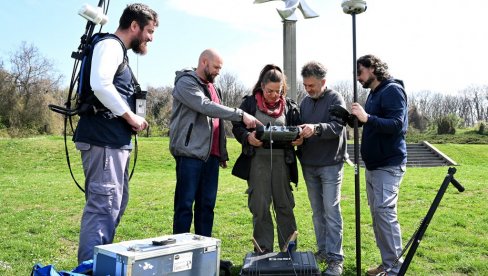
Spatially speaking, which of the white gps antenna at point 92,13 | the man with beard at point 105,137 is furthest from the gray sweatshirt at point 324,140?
the white gps antenna at point 92,13

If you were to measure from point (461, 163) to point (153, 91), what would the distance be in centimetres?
3272

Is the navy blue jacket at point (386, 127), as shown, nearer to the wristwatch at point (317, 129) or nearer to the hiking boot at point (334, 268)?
the wristwatch at point (317, 129)

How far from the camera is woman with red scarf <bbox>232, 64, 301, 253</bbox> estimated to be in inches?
177

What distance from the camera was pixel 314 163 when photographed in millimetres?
4625

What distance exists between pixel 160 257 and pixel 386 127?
7.52 feet

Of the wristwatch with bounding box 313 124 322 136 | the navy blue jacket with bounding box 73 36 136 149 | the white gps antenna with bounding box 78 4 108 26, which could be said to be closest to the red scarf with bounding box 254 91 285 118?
the wristwatch with bounding box 313 124 322 136


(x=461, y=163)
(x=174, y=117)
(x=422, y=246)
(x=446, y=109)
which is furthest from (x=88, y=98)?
(x=446, y=109)

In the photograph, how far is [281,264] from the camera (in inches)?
137

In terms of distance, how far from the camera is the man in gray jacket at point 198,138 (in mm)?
4277

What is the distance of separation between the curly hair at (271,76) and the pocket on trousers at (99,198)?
1.79 meters

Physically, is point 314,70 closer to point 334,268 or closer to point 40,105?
point 334,268

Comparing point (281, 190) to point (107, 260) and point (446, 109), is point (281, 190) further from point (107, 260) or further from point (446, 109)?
point (446, 109)

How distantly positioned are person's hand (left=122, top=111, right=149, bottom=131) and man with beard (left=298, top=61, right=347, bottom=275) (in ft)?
5.28

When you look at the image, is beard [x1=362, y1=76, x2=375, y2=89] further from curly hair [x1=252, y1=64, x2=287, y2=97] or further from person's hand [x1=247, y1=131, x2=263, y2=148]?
person's hand [x1=247, y1=131, x2=263, y2=148]
